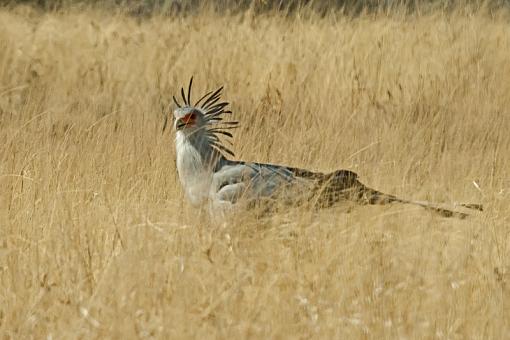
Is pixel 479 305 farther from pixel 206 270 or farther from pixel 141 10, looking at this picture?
pixel 141 10

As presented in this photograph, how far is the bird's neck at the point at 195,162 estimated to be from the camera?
4746 mm

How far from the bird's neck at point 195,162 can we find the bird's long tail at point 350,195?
18.4 inches

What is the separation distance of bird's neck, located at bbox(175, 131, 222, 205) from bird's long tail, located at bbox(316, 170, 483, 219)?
47 centimetres

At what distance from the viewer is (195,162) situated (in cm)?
482

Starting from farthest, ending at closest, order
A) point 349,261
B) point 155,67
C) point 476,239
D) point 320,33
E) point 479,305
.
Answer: point 320,33, point 155,67, point 476,239, point 349,261, point 479,305

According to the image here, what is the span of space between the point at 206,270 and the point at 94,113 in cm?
430

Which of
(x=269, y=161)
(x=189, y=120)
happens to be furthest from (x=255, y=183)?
(x=269, y=161)

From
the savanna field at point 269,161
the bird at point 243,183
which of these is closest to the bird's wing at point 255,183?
the bird at point 243,183

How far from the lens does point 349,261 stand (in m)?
3.79

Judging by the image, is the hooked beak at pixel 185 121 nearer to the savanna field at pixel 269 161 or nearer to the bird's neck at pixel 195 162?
the bird's neck at pixel 195 162

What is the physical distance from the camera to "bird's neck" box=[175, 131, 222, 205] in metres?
4.75

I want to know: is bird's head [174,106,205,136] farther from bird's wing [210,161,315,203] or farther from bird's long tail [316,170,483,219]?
bird's long tail [316,170,483,219]

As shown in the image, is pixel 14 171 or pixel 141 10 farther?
pixel 141 10

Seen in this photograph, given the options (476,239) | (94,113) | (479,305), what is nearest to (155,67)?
(94,113)
